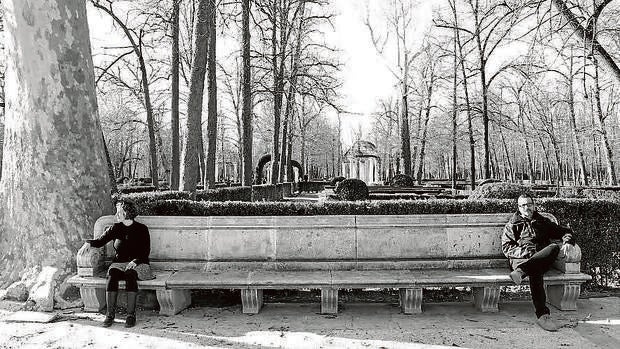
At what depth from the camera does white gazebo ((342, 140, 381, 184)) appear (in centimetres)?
3678

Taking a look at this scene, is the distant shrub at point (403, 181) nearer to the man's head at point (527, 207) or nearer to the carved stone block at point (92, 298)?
the man's head at point (527, 207)

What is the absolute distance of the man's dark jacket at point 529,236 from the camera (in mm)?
5527

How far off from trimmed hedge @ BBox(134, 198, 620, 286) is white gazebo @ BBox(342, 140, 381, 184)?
1148 inches

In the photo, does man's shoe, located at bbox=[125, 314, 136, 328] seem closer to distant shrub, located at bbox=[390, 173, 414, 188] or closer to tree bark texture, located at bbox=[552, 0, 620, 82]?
tree bark texture, located at bbox=[552, 0, 620, 82]

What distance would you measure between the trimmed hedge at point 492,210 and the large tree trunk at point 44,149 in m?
0.91

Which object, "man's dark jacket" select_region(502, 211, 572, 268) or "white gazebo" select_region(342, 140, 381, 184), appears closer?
"man's dark jacket" select_region(502, 211, 572, 268)

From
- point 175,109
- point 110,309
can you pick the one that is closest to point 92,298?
point 110,309

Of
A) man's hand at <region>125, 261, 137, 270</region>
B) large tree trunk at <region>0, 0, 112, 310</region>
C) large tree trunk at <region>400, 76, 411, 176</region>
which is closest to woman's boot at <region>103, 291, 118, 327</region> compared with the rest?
man's hand at <region>125, 261, 137, 270</region>

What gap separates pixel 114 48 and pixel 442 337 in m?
15.2

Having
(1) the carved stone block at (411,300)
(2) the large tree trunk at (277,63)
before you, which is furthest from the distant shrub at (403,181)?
(1) the carved stone block at (411,300)

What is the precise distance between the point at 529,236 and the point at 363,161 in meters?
32.7

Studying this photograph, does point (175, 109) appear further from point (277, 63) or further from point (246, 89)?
point (277, 63)

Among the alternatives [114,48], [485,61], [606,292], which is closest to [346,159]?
[485,61]

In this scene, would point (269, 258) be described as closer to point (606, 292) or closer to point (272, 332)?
point (272, 332)
